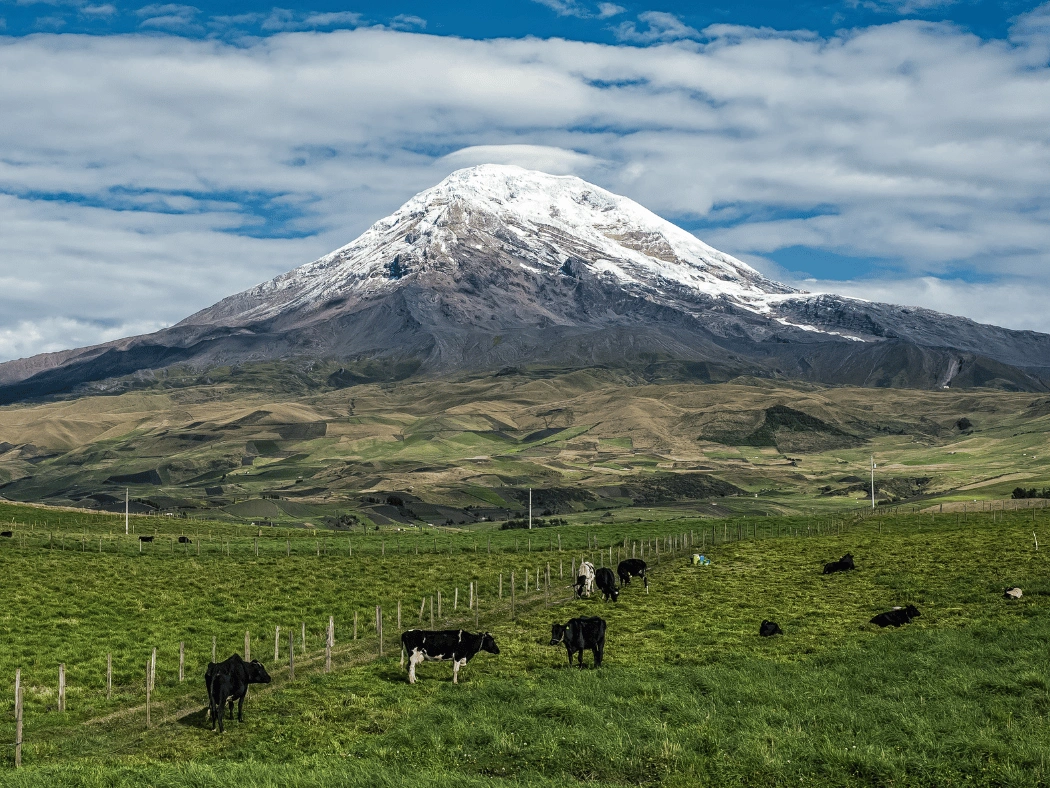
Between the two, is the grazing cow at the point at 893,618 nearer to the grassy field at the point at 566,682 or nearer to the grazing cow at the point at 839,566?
the grassy field at the point at 566,682

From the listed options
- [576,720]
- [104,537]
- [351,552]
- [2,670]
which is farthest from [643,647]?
[104,537]

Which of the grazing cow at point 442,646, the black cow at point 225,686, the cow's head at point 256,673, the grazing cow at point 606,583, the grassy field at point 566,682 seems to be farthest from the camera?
the grazing cow at point 606,583

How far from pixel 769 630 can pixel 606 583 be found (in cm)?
1414

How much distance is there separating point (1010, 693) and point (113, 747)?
84.3 ft

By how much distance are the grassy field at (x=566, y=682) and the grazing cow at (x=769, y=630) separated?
0.89 metres

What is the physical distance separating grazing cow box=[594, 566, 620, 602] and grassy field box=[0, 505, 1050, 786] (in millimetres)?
1160

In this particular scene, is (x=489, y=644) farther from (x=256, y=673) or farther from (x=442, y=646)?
(x=256, y=673)

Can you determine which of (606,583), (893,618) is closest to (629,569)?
(606,583)

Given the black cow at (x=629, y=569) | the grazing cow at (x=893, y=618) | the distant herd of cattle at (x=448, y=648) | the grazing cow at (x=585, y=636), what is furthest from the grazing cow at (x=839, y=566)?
the grazing cow at (x=585, y=636)

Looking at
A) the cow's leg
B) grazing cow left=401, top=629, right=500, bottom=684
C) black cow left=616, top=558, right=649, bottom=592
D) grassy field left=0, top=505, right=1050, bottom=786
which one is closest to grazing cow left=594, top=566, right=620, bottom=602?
grassy field left=0, top=505, right=1050, bottom=786

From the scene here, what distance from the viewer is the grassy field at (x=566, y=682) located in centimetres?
2428

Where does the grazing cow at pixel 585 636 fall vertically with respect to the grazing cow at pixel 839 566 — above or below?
above

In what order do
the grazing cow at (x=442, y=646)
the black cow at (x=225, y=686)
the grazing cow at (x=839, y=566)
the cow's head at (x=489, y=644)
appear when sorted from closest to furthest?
the black cow at (x=225, y=686), the grazing cow at (x=442, y=646), the cow's head at (x=489, y=644), the grazing cow at (x=839, y=566)

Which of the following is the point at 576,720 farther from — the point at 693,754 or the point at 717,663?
the point at 717,663
